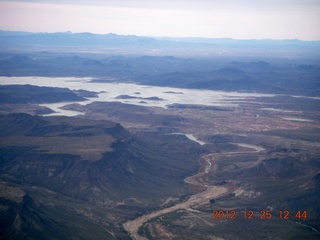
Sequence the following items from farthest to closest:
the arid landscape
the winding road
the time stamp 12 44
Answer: the time stamp 12 44, the winding road, the arid landscape

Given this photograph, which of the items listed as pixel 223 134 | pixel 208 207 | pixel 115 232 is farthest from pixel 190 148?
pixel 115 232

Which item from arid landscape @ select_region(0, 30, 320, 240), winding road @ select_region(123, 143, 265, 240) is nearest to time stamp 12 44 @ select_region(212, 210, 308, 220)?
arid landscape @ select_region(0, 30, 320, 240)

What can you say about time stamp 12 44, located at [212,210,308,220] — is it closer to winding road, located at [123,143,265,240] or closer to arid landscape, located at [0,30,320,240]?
arid landscape, located at [0,30,320,240]

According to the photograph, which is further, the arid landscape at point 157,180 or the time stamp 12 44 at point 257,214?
the time stamp 12 44 at point 257,214

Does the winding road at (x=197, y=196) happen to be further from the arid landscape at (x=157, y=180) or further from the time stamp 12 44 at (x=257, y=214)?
the time stamp 12 44 at (x=257, y=214)

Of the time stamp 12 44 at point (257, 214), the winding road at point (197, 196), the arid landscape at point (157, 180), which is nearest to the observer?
the arid landscape at point (157, 180)

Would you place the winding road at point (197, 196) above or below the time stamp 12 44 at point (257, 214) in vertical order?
below

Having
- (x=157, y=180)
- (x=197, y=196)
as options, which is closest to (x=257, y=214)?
(x=197, y=196)

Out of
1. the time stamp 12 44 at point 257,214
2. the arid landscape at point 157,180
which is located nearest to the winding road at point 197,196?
the arid landscape at point 157,180

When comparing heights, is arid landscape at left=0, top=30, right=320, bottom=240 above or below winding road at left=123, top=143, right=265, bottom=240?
above
